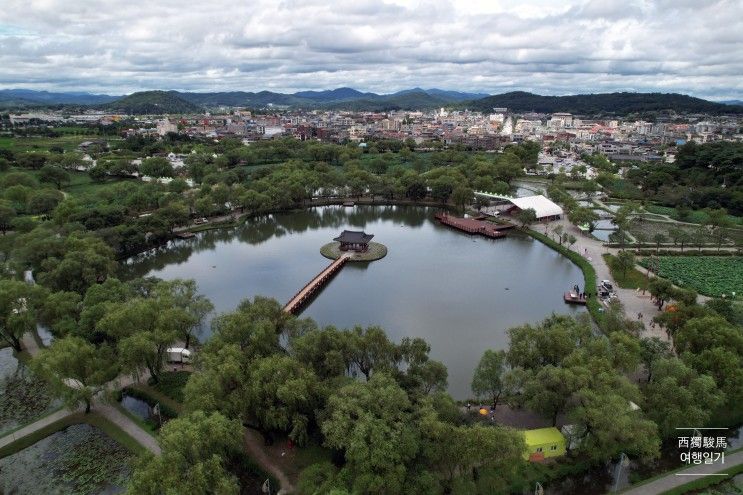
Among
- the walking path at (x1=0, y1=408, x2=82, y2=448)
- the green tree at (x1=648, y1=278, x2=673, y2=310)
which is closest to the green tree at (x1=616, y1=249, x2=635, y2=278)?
the green tree at (x1=648, y1=278, x2=673, y2=310)

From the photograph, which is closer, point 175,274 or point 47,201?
point 175,274

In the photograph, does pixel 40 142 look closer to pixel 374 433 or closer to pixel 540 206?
pixel 540 206

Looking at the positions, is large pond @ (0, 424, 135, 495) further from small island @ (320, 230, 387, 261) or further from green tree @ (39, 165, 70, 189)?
green tree @ (39, 165, 70, 189)

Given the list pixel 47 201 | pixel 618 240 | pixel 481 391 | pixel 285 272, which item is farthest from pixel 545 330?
pixel 47 201

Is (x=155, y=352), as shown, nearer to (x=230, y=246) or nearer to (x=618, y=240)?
(x=230, y=246)

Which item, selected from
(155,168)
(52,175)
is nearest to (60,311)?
(52,175)

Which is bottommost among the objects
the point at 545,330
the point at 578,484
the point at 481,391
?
the point at 578,484
